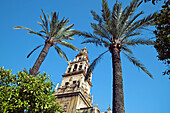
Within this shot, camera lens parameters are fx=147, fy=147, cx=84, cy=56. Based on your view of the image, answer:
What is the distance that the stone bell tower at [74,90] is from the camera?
84.6 feet

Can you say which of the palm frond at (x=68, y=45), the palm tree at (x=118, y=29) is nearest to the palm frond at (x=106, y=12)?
the palm tree at (x=118, y=29)

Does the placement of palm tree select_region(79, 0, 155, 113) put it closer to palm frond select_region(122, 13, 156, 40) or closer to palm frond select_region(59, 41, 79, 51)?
palm frond select_region(122, 13, 156, 40)

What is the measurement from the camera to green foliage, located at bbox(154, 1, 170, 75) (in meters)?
8.20

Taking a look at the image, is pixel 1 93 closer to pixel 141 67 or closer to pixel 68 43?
pixel 68 43

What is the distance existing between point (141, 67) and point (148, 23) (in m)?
3.34

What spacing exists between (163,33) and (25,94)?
9.92 m

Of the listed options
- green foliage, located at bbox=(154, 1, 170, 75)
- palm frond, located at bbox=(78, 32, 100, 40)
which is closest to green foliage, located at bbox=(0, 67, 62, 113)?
palm frond, located at bbox=(78, 32, 100, 40)

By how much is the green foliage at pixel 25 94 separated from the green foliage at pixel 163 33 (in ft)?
27.3

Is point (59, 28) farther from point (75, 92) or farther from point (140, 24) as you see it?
point (75, 92)

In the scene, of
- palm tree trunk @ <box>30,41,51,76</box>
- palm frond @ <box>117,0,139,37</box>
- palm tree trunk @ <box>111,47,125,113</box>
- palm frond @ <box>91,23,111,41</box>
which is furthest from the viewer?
palm tree trunk @ <box>30,41,51,76</box>

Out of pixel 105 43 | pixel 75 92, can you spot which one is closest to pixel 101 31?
pixel 105 43

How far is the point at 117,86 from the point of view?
8477 millimetres

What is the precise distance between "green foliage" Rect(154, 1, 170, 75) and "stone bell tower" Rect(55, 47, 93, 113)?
988cm

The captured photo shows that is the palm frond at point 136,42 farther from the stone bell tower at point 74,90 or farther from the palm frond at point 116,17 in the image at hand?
the stone bell tower at point 74,90
